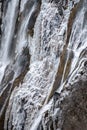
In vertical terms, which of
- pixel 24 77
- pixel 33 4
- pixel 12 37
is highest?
pixel 33 4

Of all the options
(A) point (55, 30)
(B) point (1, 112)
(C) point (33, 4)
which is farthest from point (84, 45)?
(C) point (33, 4)

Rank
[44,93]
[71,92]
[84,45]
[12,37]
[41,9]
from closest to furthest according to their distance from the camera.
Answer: [71,92] < [84,45] < [44,93] < [41,9] < [12,37]

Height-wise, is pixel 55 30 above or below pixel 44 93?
above

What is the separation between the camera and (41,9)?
399 inches

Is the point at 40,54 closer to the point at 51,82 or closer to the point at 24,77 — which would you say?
the point at 24,77

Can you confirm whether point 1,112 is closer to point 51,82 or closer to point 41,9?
point 51,82

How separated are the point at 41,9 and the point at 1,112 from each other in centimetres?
272

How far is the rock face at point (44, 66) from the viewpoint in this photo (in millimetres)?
6895

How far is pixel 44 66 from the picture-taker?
891 cm

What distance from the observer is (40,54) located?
9461 millimetres

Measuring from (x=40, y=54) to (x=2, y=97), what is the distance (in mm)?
1256

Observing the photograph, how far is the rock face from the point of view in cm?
689

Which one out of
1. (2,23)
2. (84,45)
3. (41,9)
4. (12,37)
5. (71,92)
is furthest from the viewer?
(2,23)

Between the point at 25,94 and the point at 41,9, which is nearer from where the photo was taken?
the point at 25,94
